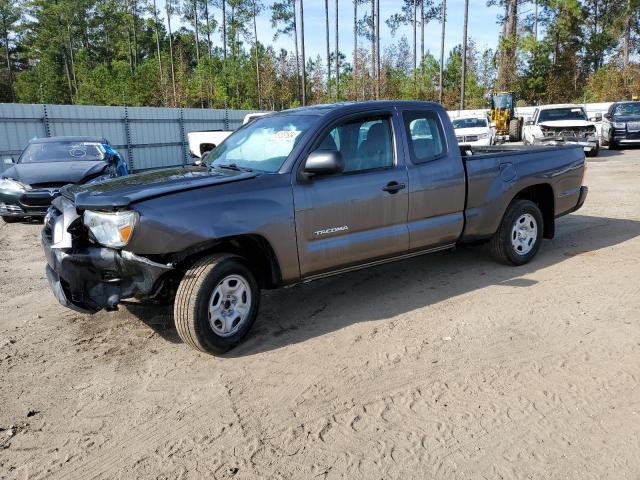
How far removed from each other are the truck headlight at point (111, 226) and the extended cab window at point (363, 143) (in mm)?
1603

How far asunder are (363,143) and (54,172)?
6.92 metres

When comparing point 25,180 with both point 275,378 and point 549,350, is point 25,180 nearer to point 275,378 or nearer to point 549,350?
point 275,378

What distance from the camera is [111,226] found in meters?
3.64

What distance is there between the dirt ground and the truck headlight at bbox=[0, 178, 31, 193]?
4.36 metres

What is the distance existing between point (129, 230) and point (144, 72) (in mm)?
45860

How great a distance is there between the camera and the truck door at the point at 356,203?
13.8ft

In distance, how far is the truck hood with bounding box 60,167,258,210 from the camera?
Result: 3.62 m

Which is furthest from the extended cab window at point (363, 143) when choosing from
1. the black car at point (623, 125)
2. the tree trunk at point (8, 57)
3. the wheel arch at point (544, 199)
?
the tree trunk at point (8, 57)

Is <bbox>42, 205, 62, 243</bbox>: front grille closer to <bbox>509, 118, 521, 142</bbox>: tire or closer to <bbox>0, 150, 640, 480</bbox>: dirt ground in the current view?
<bbox>0, 150, 640, 480</bbox>: dirt ground

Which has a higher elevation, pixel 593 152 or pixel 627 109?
pixel 627 109

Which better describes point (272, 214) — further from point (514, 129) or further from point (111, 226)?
point (514, 129)

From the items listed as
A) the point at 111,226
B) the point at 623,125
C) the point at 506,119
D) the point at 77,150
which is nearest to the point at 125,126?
the point at 77,150

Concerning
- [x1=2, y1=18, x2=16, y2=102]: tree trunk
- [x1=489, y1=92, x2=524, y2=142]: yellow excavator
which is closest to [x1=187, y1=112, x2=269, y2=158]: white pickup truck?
[x1=489, y1=92, x2=524, y2=142]: yellow excavator

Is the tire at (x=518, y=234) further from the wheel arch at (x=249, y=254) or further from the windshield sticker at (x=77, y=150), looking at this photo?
the windshield sticker at (x=77, y=150)
